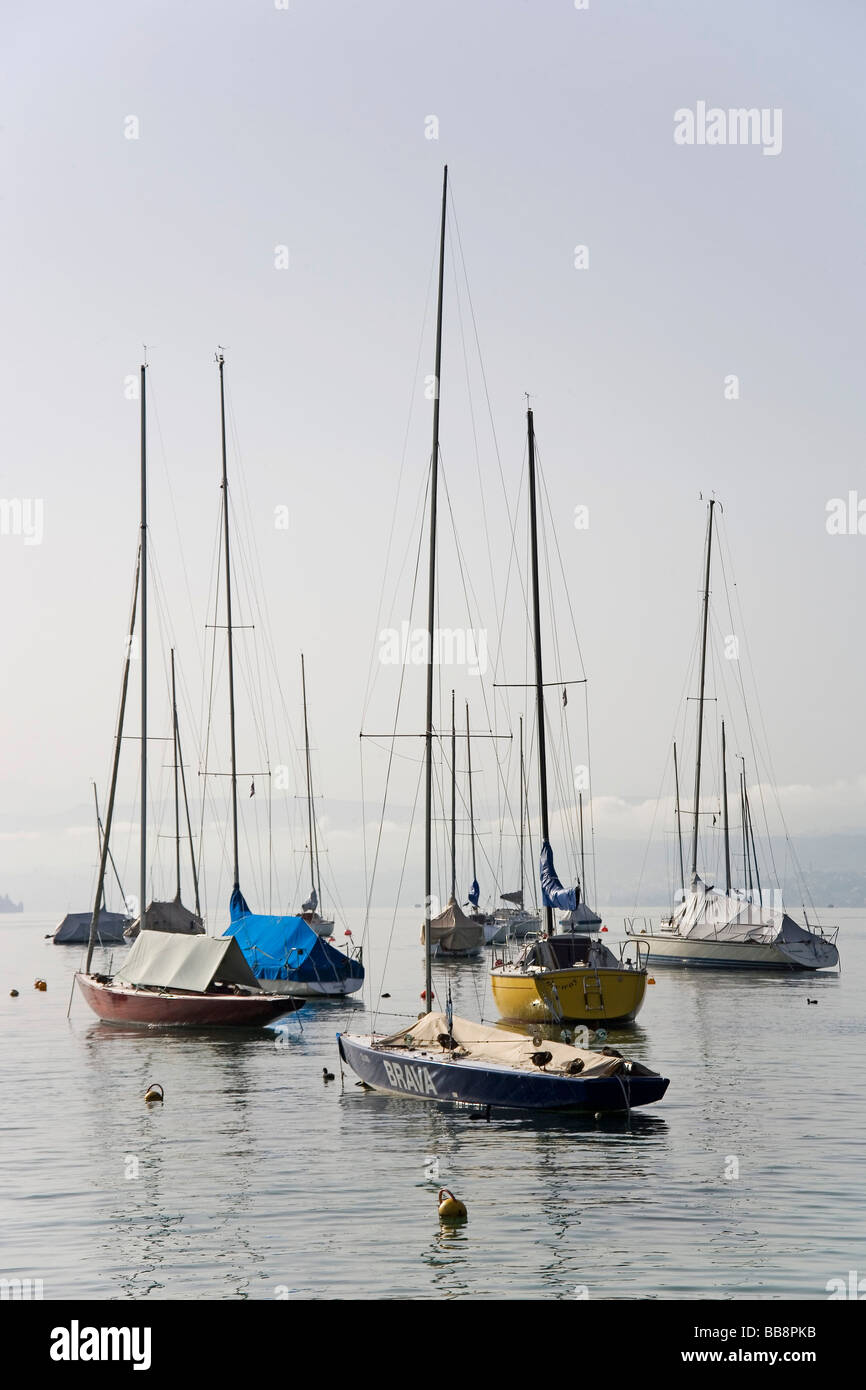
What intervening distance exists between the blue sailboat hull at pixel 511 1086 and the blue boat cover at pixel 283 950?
24.3m

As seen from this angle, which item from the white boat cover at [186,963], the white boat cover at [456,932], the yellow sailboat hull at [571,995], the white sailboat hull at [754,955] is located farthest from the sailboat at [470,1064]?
the white boat cover at [456,932]

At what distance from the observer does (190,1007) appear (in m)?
42.5

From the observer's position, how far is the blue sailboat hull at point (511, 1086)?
87.4 ft

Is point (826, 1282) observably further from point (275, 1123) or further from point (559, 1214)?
point (275, 1123)

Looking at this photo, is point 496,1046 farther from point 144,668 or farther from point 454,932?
point 454,932

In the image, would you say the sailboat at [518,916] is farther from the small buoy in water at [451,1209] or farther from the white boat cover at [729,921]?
the small buoy in water at [451,1209]

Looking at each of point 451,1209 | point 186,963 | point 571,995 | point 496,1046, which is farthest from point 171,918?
point 451,1209

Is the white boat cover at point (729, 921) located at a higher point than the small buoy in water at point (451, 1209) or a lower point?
lower

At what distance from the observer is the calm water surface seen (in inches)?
690

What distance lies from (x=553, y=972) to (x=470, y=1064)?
42.6 feet

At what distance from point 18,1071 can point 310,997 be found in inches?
712

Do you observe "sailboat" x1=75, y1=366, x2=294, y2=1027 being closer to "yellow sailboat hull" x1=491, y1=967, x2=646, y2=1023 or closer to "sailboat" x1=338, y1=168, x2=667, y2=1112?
"yellow sailboat hull" x1=491, y1=967, x2=646, y2=1023

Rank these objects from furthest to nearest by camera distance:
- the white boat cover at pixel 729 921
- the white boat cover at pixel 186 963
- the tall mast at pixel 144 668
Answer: the white boat cover at pixel 729 921
the tall mast at pixel 144 668
the white boat cover at pixel 186 963
